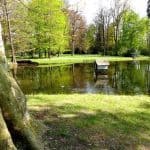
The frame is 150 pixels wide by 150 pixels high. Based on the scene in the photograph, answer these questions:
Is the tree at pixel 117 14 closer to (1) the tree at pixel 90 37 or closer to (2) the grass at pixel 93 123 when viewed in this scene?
(1) the tree at pixel 90 37

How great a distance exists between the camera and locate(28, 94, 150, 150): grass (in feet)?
25.5

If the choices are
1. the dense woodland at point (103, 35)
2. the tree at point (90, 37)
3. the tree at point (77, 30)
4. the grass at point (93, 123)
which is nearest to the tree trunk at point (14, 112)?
the grass at point (93, 123)

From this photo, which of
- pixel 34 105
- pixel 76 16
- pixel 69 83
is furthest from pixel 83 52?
pixel 34 105

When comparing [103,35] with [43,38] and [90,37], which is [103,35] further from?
[43,38]

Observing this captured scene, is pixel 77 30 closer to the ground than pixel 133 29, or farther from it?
farther from it

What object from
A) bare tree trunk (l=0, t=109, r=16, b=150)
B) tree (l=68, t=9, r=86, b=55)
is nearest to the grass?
bare tree trunk (l=0, t=109, r=16, b=150)

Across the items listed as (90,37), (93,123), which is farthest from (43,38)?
(93,123)

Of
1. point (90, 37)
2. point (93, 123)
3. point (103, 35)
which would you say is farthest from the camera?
point (90, 37)

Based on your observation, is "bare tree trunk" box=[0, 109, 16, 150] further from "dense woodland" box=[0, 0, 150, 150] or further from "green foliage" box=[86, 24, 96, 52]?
"green foliage" box=[86, 24, 96, 52]

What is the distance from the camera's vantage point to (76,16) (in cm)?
7556

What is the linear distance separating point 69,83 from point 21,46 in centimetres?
2105

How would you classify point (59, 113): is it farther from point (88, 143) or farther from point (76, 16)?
point (76, 16)

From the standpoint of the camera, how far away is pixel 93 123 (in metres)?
9.21

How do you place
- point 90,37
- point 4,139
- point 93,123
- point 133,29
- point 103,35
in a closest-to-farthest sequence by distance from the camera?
point 4,139 < point 93,123 < point 133,29 < point 103,35 < point 90,37
